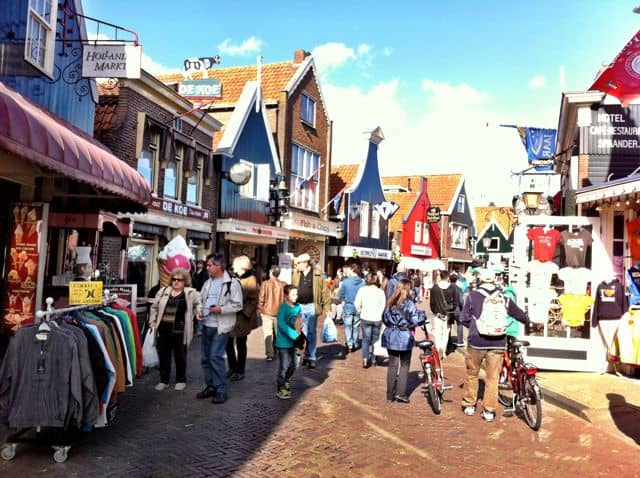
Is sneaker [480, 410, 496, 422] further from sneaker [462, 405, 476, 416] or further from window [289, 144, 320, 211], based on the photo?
window [289, 144, 320, 211]

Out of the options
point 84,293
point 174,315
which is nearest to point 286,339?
point 174,315

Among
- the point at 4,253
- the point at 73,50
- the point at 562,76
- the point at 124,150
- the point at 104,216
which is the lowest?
the point at 4,253

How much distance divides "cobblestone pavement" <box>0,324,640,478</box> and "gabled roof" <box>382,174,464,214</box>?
32.4 metres

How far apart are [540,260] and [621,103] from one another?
3344 mm

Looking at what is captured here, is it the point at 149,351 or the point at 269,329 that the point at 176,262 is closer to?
the point at 269,329

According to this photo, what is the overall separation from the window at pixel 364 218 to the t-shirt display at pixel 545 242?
19.4 meters

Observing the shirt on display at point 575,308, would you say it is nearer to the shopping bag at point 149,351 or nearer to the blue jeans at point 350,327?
the blue jeans at point 350,327

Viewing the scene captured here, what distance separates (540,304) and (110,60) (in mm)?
8128

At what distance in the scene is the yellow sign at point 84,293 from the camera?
222 inches

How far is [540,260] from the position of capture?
1004cm

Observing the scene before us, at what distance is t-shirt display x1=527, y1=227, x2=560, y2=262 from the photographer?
9.94 meters

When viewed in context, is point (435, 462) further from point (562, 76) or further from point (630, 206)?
point (562, 76)

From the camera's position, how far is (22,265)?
8.58 m

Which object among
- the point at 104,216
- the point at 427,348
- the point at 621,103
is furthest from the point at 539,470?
the point at 104,216
